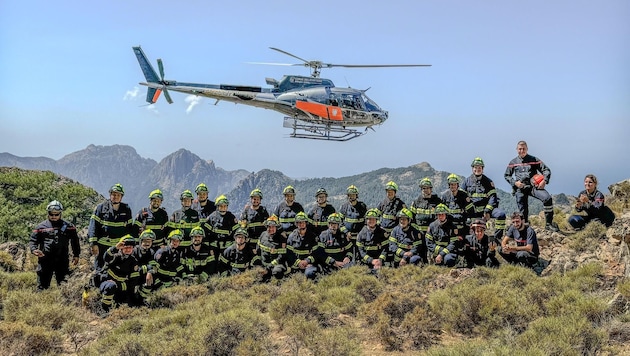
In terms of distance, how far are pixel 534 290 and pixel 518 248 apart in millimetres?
1892

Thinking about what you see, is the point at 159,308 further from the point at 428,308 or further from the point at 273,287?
the point at 428,308

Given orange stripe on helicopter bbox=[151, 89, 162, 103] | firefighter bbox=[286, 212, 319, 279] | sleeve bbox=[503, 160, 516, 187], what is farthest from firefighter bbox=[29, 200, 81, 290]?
orange stripe on helicopter bbox=[151, 89, 162, 103]

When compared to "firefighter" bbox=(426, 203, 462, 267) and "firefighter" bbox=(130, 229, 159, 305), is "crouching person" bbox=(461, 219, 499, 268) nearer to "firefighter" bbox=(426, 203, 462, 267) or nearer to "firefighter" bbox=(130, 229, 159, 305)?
"firefighter" bbox=(426, 203, 462, 267)

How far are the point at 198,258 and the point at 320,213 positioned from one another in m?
3.04

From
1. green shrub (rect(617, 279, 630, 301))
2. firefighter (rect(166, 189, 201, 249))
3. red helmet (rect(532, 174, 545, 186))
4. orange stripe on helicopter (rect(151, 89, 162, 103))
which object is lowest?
green shrub (rect(617, 279, 630, 301))

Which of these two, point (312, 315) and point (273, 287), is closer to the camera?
point (312, 315)

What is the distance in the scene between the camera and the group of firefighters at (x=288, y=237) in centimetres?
974

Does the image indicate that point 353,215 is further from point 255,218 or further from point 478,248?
point 478,248

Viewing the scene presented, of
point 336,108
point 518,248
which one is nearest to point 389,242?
point 518,248

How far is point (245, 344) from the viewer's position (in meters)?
6.57

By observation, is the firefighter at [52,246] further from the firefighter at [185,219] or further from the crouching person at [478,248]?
the crouching person at [478,248]

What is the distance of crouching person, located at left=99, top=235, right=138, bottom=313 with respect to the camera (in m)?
9.16

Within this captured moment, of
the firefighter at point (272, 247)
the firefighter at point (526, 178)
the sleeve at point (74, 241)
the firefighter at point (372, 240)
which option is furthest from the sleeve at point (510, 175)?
the sleeve at point (74, 241)

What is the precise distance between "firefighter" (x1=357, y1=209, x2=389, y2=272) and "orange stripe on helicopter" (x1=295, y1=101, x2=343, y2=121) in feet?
41.7
